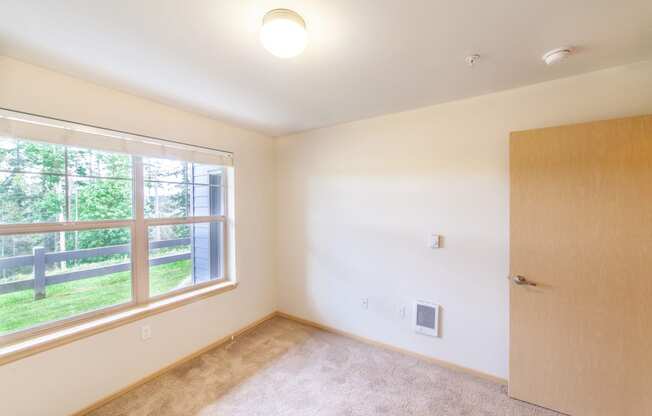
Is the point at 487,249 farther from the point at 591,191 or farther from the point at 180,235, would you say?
the point at 180,235

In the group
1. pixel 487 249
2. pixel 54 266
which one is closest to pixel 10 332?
pixel 54 266

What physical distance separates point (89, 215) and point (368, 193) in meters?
2.41

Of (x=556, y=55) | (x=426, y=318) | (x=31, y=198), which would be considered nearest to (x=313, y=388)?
(x=426, y=318)

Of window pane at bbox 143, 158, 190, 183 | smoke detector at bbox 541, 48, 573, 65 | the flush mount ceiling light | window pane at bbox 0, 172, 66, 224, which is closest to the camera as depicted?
the flush mount ceiling light

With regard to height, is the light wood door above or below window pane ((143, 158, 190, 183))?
below

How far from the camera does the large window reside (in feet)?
5.41

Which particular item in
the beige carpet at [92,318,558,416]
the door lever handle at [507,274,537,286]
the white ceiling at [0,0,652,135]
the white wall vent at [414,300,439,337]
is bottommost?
the beige carpet at [92,318,558,416]

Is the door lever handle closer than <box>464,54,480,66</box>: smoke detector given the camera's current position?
No

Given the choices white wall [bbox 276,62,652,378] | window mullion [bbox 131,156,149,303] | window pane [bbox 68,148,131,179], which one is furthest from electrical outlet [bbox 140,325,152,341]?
white wall [bbox 276,62,652,378]

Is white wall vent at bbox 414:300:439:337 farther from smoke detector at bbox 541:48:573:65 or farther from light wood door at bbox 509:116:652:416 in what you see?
smoke detector at bbox 541:48:573:65

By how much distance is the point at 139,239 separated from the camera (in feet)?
7.23

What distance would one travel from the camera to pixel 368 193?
2746mm

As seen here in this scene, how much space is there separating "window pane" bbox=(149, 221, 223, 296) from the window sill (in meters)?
0.15

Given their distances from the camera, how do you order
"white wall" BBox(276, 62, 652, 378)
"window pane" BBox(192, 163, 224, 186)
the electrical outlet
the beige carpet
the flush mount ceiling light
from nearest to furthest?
the flush mount ceiling light, the beige carpet, "white wall" BBox(276, 62, 652, 378), the electrical outlet, "window pane" BBox(192, 163, 224, 186)
